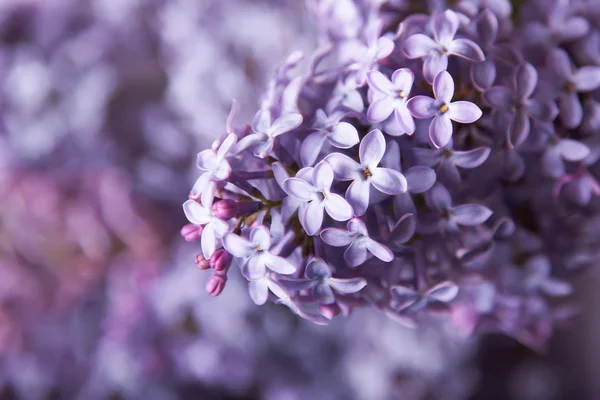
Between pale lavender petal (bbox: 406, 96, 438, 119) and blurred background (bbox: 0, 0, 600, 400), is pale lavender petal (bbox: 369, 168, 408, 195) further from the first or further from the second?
blurred background (bbox: 0, 0, 600, 400)

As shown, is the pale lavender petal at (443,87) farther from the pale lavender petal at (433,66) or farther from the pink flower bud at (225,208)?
the pink flower bud at (225,208)

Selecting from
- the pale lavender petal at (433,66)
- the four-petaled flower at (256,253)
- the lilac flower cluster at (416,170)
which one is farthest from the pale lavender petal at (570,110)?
the four-petaled flower at (256,253)

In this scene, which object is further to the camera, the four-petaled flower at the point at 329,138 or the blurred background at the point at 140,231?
the blurred background at the point at 140,231

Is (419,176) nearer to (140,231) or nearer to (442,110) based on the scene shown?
(442,110)

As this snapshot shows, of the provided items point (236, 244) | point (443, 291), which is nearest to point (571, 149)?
point (443, 291)

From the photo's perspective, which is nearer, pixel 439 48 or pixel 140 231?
pixel 439 48

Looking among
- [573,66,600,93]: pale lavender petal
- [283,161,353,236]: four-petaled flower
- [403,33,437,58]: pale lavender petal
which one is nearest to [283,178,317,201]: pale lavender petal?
[283,161,353,236]: four-petaled flower

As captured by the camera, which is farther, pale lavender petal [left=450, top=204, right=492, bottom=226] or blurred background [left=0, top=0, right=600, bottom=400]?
blurred background [left=0, top=0, right=600, bottom=400]
